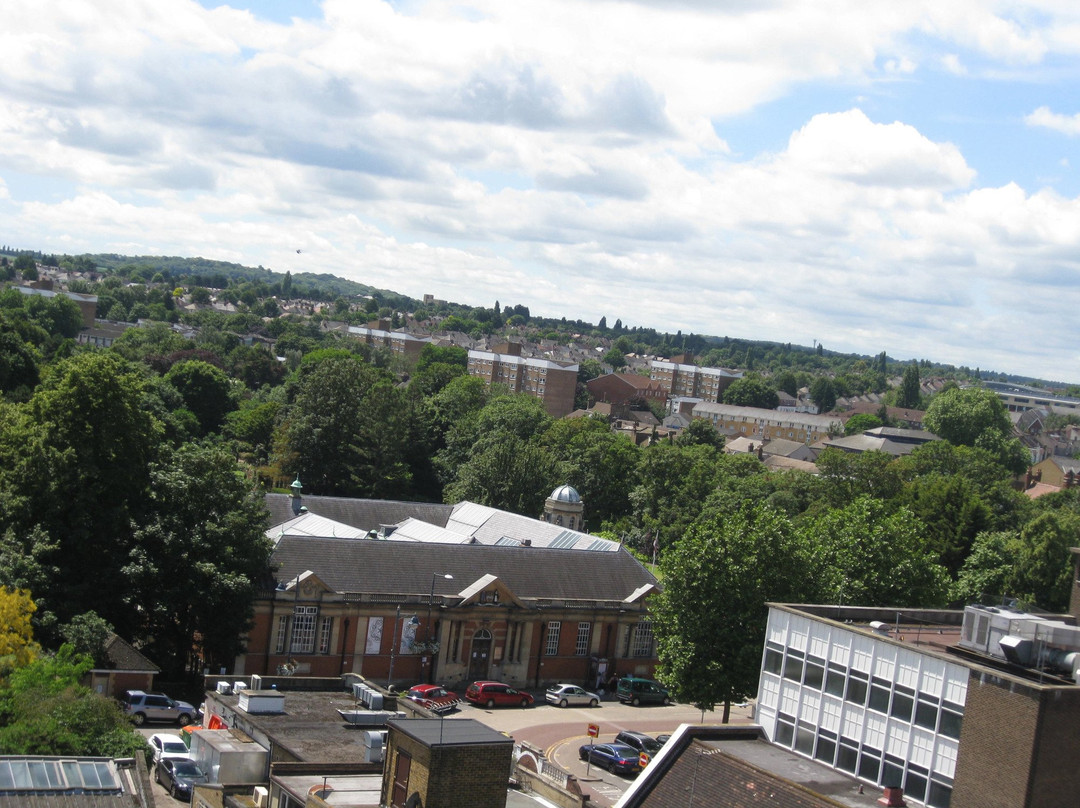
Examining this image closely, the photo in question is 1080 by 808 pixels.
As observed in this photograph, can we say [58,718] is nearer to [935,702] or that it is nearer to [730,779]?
[730,779]

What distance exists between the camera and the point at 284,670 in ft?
Answer: 168

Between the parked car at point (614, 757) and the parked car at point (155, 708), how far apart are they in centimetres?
1579

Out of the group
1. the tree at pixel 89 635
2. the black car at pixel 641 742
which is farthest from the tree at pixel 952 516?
the tree at pixel 89 635

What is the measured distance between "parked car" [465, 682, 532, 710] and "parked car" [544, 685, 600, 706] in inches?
51.6

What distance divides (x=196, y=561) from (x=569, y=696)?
60.7 ft

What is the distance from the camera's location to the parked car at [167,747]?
123 feet

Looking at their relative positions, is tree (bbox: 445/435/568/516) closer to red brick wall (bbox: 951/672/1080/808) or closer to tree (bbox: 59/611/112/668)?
tree (bbox: 59/611/112/668)

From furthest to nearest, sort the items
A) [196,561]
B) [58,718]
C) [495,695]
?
1. [495,695]
2. [196,561]
3. [58,718]

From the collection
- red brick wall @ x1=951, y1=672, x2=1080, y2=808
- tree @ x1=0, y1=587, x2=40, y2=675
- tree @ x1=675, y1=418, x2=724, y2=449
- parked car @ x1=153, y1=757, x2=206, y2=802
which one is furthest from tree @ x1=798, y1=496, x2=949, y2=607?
tree @ x1=675, y1=418, x2=724, y2=449

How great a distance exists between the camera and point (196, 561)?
49.0m

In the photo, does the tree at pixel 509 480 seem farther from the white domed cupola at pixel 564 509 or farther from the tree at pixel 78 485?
the tree at pixel 78 485

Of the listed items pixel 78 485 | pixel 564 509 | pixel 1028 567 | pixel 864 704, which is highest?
pixel 864 704

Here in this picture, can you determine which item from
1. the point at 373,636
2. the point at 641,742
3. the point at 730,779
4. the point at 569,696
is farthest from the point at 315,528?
the point at 730,779

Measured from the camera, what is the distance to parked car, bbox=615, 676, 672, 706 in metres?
56.3
